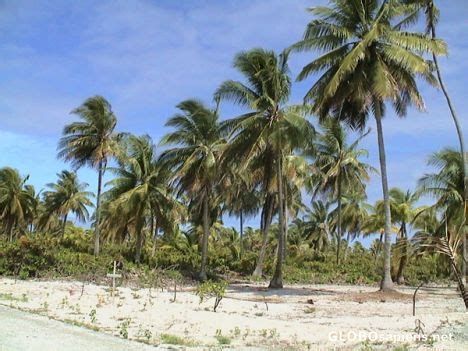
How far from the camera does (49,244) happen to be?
23188mm

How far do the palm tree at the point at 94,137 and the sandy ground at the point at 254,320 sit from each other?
40.0ft

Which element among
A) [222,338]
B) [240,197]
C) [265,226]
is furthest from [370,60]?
[240,197]

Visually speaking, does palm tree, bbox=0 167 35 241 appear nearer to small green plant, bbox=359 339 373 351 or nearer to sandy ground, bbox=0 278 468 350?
sandy ground, bbox=0 278 468 350

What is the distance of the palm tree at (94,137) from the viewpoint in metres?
29.7

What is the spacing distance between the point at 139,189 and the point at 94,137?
14.9ft

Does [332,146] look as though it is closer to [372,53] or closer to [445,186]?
[445,186]

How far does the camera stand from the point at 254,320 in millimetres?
11828

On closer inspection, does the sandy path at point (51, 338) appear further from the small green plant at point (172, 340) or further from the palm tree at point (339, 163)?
the palm tree at point (339, 163)

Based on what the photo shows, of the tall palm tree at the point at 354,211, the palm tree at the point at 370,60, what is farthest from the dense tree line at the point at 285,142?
the tall palm tree at the point at 354,211

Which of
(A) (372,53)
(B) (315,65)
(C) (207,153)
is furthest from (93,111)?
(A) (372,53)

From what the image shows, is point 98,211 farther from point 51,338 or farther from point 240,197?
point 51,338

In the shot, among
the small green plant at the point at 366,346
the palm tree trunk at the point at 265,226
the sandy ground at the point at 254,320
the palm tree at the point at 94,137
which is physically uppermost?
the palm tree at the point at 94,137

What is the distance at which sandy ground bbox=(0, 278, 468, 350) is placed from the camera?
29.3 ft

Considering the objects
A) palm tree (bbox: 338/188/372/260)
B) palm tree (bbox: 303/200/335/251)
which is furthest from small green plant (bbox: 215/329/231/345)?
palm tree (bbox: 303/200/335/251)
